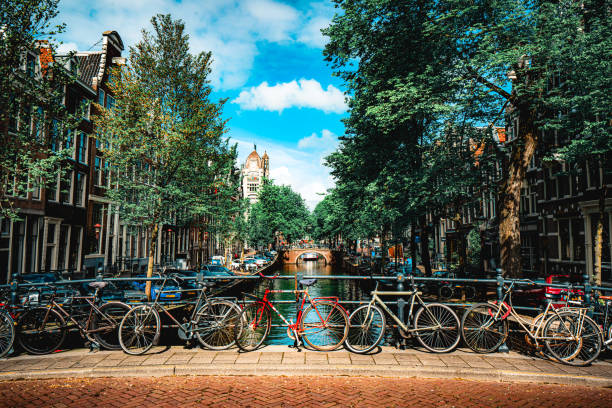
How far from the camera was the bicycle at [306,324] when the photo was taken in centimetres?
662

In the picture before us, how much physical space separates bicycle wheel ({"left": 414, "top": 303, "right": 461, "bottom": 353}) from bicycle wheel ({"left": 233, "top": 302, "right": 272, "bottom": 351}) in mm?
2732

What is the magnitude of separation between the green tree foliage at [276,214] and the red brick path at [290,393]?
60307 millimetres

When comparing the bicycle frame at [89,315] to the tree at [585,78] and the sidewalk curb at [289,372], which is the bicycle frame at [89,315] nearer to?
the sidewalk curb at [289,372]

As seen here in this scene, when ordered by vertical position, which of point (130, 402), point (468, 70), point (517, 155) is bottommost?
point (130, 402)

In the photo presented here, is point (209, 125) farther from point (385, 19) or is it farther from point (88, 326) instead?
point (88, 326)

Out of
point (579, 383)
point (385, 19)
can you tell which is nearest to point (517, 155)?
point (385, 19)

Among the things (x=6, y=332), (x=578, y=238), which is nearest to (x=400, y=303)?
(x=6, y=332)

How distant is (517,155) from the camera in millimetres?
14625

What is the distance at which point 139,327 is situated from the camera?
652 cm

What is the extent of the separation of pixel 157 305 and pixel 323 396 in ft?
11.0

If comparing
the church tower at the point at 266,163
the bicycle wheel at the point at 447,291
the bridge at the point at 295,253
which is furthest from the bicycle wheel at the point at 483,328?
the church tower at the point at 266,163

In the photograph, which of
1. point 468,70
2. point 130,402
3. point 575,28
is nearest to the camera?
point 130,402

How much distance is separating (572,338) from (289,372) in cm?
469

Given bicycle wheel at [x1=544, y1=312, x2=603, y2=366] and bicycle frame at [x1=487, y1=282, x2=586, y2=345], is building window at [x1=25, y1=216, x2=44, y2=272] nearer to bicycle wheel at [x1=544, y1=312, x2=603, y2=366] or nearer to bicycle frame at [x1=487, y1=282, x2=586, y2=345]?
bicycle frame at [x1=487, y1=282, x2=586, y2=345]
